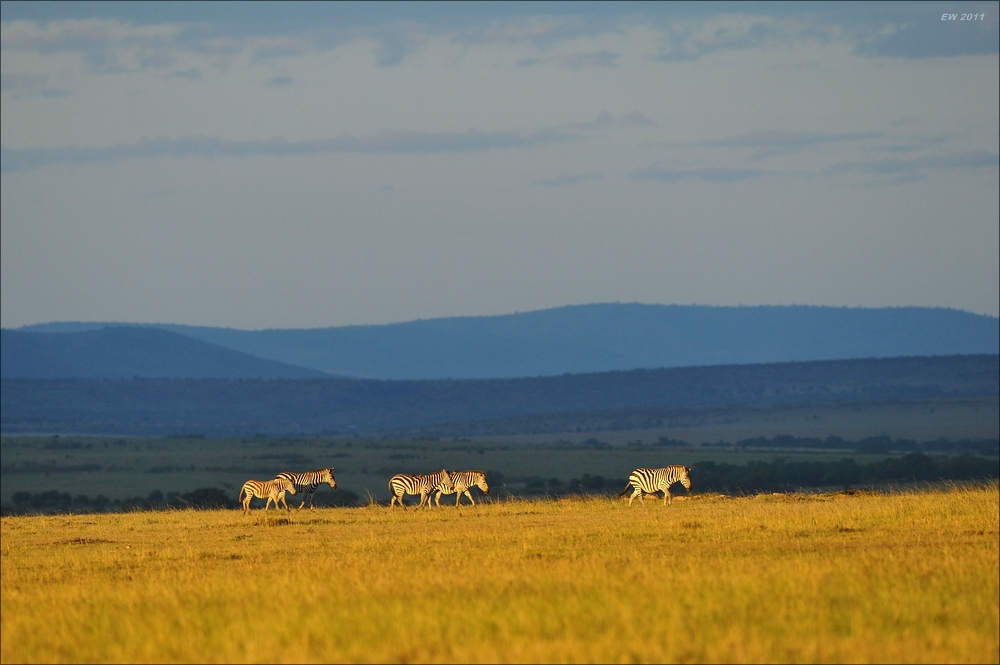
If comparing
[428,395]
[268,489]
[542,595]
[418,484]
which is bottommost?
Result: [542,595]

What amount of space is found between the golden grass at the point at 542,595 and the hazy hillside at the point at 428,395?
129 meters

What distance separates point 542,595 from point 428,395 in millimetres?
165348

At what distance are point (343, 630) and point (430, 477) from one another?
51.2 ft

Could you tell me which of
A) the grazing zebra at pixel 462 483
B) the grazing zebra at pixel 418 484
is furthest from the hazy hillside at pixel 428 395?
the grazing zebra at pixel 418 484

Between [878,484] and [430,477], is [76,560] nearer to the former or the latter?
[430,477]

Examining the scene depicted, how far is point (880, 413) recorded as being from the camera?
125562 millimetres

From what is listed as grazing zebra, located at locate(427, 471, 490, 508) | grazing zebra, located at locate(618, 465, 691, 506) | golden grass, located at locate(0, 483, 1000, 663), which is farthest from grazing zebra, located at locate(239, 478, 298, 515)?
grazing zebra, located at locate(618, 465, 691, 506)

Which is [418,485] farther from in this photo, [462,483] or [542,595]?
[542,595]

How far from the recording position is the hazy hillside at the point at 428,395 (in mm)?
155000

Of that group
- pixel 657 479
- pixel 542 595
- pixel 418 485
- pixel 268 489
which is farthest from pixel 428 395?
pixel 542 595

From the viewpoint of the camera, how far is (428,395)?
582ft

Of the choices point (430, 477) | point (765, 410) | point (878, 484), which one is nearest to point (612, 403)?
point (765, 410)

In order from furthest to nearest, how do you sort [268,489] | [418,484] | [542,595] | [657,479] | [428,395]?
[428,395] → [268,489] → [418,484] → [657,479] → [542,595]

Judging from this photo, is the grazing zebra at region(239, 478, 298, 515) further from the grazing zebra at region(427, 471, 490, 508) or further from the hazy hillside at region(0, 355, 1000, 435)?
the hazy hillside at region(0, 355, 1000, 435)
